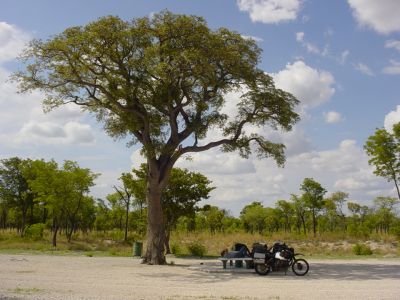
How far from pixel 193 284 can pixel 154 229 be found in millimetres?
8430

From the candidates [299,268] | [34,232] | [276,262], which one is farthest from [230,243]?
[299,268]

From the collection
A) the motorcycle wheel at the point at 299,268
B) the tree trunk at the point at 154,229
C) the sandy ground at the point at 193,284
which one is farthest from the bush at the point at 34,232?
the motorcycle wheel at the point at 299,268

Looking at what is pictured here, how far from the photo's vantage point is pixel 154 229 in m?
21.5

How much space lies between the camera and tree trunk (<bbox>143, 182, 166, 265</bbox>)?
21.2 m

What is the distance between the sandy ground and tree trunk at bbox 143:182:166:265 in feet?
11.0

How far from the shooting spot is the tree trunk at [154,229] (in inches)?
833

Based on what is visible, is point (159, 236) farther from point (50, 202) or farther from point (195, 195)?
point (50, 202)

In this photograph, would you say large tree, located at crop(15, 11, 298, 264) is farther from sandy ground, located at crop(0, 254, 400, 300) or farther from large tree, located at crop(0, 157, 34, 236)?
large tree, located at crop(0, 157, 34, 236)

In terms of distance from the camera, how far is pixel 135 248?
25.6m

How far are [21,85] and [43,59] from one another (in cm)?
167

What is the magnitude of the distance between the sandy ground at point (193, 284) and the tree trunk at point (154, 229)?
3.34m

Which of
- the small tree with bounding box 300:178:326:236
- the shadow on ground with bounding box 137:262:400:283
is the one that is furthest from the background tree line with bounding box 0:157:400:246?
the shadow on ground with bounding box 137:262:400:283

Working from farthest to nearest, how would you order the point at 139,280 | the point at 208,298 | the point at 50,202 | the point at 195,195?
the point at 50,202, the point at 195,195, the point at 139,280, the point at 208,298

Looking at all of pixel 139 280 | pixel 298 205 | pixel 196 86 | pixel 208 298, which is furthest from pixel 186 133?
pixel 298 205
